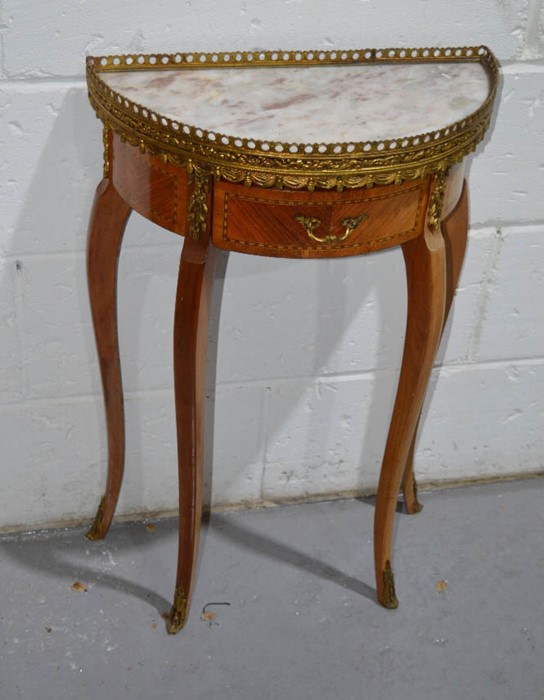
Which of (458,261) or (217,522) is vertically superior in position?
(458,261)

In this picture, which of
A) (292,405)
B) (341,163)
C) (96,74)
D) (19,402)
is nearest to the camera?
(341,163)

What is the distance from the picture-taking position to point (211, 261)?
1418 millimetres

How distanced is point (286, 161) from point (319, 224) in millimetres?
101

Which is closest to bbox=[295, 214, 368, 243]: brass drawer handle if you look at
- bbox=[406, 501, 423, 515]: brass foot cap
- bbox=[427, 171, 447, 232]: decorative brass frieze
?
bbox=[427, 171, 447, 232]: decorative brass frieze

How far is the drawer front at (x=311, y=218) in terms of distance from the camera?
1.30 metres

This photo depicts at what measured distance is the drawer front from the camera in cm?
130

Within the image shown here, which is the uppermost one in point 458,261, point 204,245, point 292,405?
point 204,245

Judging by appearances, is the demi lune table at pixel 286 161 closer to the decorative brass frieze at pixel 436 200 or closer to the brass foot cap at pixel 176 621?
the decorative brass frieze at pixel 436 200

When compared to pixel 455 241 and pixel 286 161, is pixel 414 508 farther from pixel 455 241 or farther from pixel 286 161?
pixel 286 161

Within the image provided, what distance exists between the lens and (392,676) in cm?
177

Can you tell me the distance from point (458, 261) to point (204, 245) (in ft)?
1.84

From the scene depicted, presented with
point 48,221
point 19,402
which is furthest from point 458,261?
point 19,402

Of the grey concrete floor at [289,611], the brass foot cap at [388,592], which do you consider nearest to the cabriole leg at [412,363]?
the brass foot cap at [388,592]

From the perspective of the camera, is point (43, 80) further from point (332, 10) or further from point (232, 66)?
point (332, 10)
